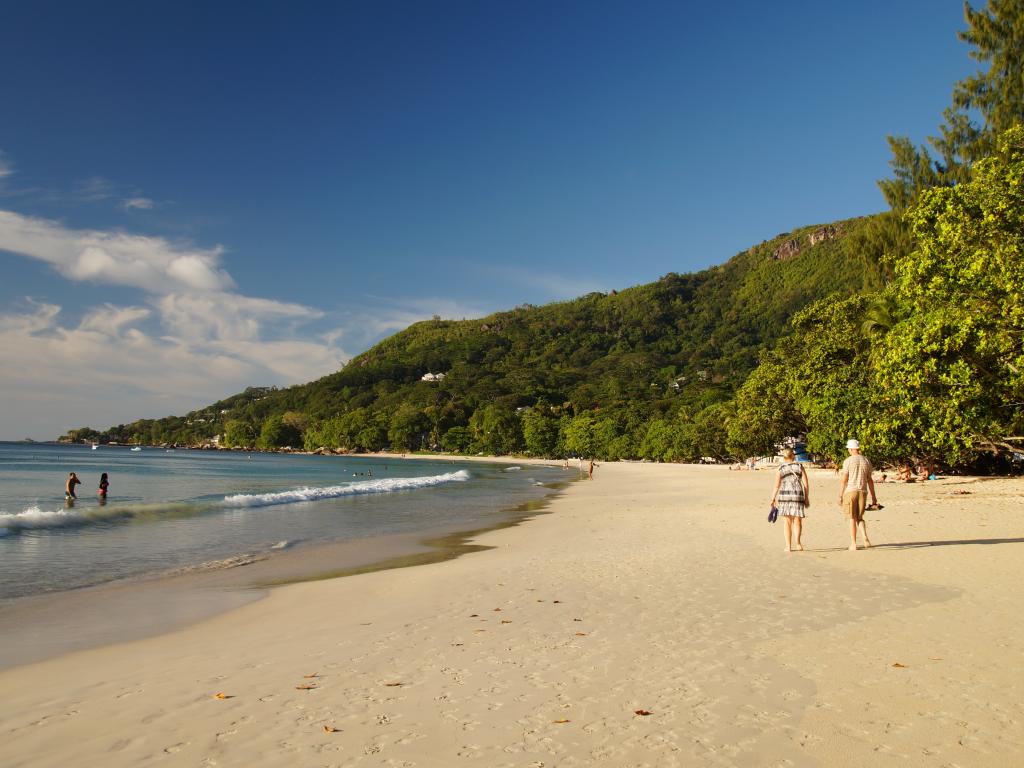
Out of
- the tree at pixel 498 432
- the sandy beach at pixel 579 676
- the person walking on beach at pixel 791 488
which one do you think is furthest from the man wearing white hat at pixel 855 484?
the tree at pixel 498 432

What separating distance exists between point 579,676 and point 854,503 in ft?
27.0

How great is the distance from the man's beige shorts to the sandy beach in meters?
0.82

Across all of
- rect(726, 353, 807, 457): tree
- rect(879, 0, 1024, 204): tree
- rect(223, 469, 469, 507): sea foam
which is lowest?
rect(223, 469, 469, 507): sea foam

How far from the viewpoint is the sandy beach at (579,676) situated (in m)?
4.39

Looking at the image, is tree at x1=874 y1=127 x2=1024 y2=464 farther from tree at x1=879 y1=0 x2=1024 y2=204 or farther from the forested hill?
the forested hill

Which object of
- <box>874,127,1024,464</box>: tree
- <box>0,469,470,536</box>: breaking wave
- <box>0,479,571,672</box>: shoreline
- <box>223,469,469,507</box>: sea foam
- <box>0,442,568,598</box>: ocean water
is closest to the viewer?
<box>0,479,571,672</box>: shoreline

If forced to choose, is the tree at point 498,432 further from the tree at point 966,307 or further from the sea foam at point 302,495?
the tree at point 966,307

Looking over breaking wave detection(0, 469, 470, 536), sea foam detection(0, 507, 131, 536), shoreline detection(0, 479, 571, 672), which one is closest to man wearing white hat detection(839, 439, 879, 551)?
shoreline detection(0, 479, 571, 672)

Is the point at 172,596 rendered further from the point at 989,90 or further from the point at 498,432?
the point at 498,432

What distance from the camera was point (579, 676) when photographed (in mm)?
5793

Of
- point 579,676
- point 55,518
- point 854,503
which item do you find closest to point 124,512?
point 55,518

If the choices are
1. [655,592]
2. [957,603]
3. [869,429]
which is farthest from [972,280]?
[655,592]

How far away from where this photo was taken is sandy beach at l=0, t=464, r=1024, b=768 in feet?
14.4

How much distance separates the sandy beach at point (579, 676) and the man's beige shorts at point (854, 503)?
0.82 m
